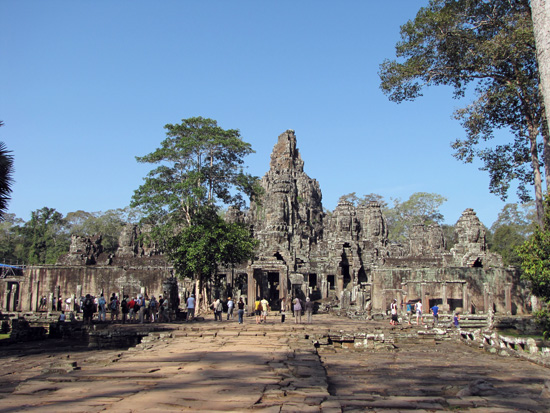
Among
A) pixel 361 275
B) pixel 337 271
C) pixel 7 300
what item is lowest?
pixel 7 300

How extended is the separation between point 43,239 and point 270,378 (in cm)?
5544

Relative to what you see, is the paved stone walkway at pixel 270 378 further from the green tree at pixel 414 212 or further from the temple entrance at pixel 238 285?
the green tree at pixel 414 212

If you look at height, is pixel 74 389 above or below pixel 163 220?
below

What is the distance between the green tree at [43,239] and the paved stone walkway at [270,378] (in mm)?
44485

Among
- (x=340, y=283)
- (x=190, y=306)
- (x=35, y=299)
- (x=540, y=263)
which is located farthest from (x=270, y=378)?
(x=35, y=299)

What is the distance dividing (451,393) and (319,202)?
55.8 meters

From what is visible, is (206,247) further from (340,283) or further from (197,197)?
(340,283)

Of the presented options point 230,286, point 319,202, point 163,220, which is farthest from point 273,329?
point 319,202

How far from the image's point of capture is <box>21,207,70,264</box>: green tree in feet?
182

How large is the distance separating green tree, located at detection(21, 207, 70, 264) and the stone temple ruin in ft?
55.0

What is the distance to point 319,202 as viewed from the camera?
6381cm

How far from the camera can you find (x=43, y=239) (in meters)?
57.3

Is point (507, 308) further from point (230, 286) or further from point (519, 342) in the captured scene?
point (230, 286)

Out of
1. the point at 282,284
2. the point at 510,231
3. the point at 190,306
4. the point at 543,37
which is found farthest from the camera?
the point at 510,231
